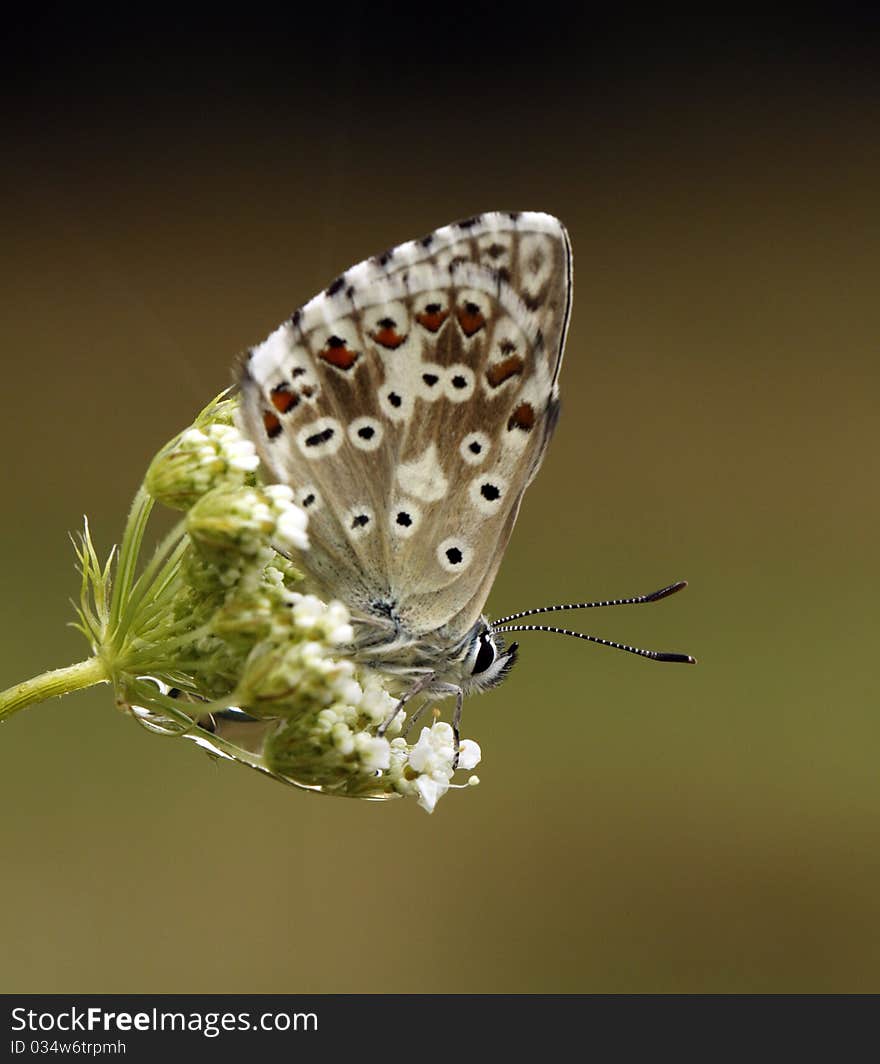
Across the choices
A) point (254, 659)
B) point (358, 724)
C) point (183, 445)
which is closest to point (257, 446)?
point (183, 445)

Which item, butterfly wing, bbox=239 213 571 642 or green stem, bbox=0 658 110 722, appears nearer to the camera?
green stem, bbox=0 658 110 722

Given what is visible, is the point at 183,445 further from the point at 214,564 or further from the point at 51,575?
the point at 51,575

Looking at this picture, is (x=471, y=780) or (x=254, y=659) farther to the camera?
(x=471, y=780)

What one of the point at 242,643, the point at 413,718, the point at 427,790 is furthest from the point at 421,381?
the point at 427,790

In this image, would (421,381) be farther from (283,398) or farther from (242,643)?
(242,643)

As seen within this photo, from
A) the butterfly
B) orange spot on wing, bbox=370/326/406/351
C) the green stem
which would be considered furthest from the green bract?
orange spot on wing, bbox=370/326/406/351

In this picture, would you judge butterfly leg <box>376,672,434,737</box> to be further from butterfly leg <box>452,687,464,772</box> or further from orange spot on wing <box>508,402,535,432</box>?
orange spot on wing <box>508,402,535,432</box>
